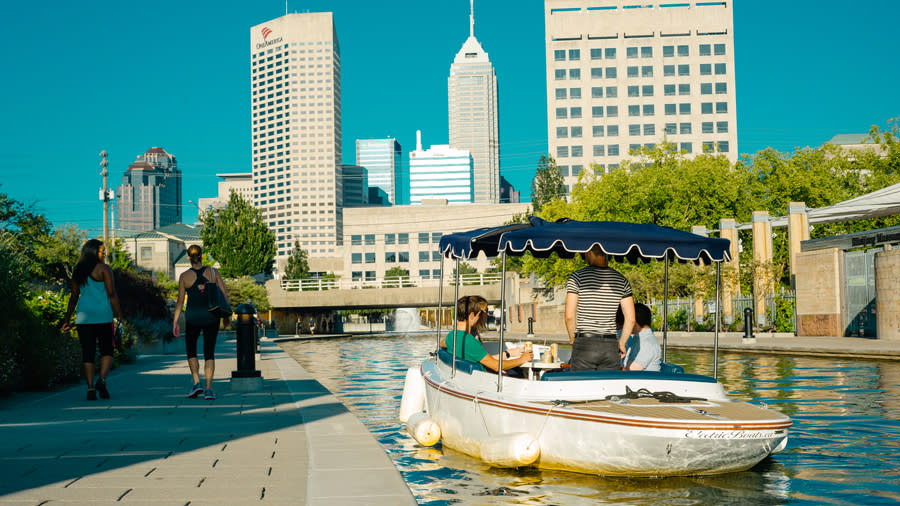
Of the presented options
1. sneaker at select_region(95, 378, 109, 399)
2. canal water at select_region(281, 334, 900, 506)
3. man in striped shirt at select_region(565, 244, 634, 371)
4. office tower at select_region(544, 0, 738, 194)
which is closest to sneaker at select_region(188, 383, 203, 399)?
sneaker at select_region(95, 378, 109, 399)

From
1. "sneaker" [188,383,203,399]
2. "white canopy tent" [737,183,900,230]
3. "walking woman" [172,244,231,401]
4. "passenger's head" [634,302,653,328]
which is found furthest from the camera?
"white canopy tent" [737,183,900,230]

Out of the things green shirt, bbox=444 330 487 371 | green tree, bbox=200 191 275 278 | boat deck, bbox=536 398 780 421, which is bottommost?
boat deck, bbox=536 398 780 421

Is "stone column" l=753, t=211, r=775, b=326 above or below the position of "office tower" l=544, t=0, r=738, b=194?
below

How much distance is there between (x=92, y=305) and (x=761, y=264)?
2923 cm

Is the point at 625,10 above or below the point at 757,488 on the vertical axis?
above

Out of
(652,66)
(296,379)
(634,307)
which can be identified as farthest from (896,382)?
(652,66)

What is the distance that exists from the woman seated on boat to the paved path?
1435 mm

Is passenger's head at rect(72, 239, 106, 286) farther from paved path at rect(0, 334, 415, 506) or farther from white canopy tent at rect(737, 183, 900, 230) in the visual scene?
white canopy tent at rect(737, 183, 900, 230)

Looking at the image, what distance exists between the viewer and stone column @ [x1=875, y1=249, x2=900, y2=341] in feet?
80.4

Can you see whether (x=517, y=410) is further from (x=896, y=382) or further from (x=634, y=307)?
(x=896, y=382)

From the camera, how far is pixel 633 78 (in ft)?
429

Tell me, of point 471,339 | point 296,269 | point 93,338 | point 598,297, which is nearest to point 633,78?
point 296,269

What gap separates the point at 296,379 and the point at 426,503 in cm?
979

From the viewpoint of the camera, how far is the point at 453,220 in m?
145
